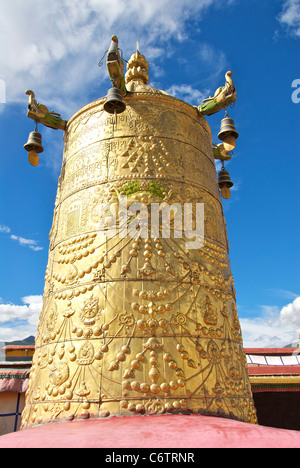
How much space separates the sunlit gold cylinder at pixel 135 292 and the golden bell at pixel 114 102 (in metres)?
0.34

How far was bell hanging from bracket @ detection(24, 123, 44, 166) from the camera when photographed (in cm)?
632

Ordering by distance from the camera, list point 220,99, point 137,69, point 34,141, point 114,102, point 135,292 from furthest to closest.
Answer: point 137,69, point 34,141, point 220,99, point 114,102, point 135,292

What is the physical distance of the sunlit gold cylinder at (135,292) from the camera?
387cm

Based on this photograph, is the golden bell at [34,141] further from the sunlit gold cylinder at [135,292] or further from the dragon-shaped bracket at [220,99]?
the dragon-shaped bracket at [220,99]

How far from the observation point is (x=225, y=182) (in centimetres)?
711

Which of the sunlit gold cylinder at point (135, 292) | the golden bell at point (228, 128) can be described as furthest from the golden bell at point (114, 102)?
the golden bell at point (228, 128)

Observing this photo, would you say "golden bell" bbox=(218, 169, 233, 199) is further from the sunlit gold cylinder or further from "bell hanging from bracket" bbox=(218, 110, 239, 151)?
the sunlit gold cylinder

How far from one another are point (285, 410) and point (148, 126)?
9.96 m

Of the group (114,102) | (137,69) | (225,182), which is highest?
(137,69)

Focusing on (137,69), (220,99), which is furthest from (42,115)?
(220,99)

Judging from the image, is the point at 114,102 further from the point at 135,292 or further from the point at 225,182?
the point at 225,182

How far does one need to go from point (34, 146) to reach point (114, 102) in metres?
2.14
